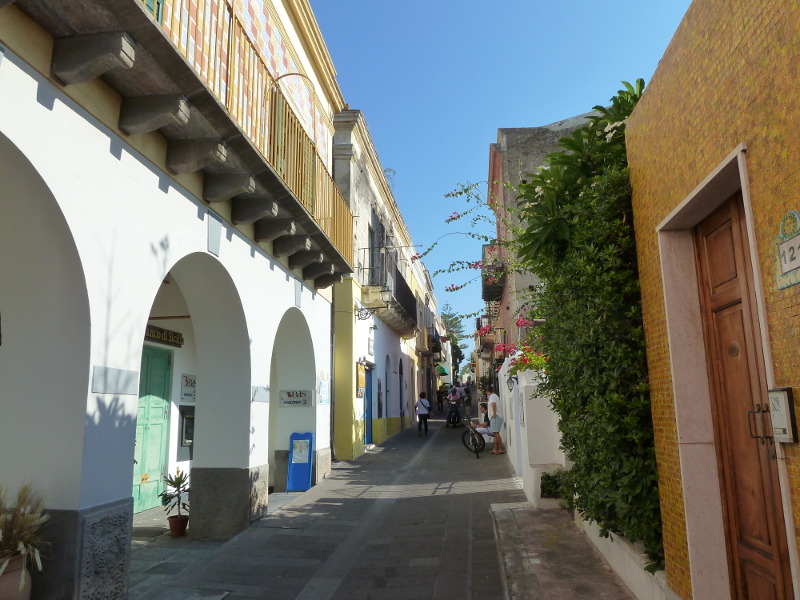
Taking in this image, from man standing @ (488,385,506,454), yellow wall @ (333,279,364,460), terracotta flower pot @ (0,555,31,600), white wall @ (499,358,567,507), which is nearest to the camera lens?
terracotta flower pot @ (0,555,31,600)

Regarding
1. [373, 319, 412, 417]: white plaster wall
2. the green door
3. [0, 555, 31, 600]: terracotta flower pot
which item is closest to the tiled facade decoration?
the green door

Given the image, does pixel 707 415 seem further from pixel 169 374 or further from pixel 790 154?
pixel 169 374

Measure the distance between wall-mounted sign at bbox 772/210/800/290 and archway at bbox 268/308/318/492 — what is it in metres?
8.03

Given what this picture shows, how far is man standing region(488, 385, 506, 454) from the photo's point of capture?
1452 centimetres

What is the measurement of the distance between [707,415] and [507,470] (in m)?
8.42

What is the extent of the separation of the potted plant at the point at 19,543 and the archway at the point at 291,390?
616cm

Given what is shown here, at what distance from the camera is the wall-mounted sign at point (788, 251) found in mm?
2395

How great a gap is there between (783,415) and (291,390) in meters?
8.52

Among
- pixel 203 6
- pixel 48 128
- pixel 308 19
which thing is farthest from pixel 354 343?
pixel 48 128

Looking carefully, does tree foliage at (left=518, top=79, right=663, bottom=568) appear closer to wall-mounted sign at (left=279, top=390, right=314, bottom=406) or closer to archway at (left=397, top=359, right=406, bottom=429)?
wall-mounted sign at (left=279, top=390, right=314, bottom=406)

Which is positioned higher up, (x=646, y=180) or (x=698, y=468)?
(x=646, y=180)

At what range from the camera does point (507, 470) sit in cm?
1162

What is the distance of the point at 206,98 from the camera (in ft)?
16.9

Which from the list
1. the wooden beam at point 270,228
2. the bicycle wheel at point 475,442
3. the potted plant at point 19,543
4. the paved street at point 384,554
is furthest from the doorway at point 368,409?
the potted plant at point 19,543
